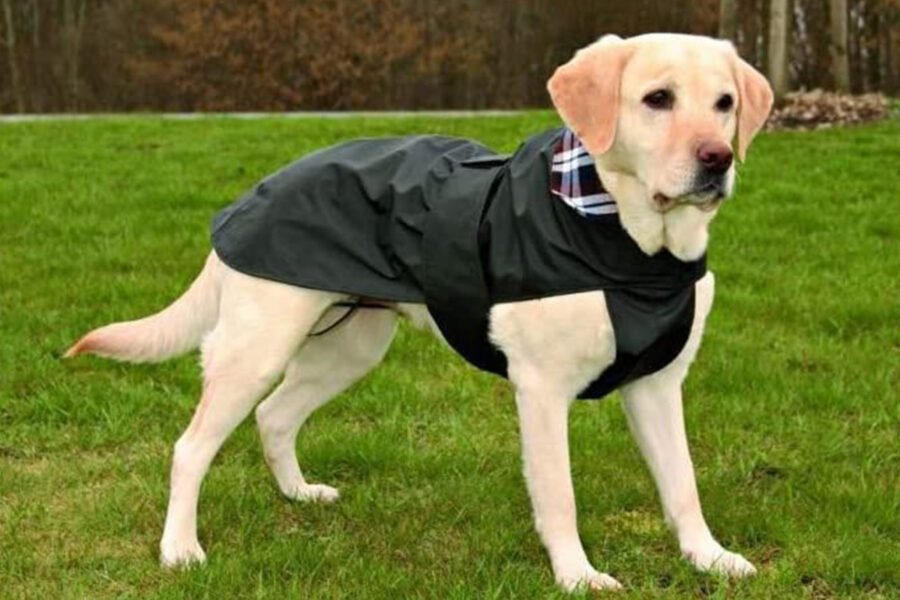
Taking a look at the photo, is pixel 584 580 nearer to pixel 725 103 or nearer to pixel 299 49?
pixel 725 103

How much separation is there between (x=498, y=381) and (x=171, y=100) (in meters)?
15.9

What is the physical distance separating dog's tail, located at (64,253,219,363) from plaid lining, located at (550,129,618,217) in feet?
3.61

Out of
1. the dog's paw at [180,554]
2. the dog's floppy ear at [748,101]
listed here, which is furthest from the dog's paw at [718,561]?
the dog's paw at [180,554]

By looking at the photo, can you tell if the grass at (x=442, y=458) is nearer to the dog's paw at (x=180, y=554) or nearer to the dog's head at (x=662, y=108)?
the dog's paw at (x=180, y=554)

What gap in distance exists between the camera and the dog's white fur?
3.22 meters

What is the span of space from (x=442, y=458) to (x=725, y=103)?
5.79 ft

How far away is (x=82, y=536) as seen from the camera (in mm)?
3859

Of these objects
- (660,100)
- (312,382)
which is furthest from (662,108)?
(312,382)

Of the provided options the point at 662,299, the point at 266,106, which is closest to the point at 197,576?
the point at 662,299

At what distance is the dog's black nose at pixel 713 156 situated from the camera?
310cm

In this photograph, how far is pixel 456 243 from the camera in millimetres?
3447

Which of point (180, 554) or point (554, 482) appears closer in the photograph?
point (554, 482)

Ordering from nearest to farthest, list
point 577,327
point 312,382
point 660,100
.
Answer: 1. point 660,100
2. point 577,327
3. point 312,382

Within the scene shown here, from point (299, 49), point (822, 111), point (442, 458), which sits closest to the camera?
point (442, 458)
